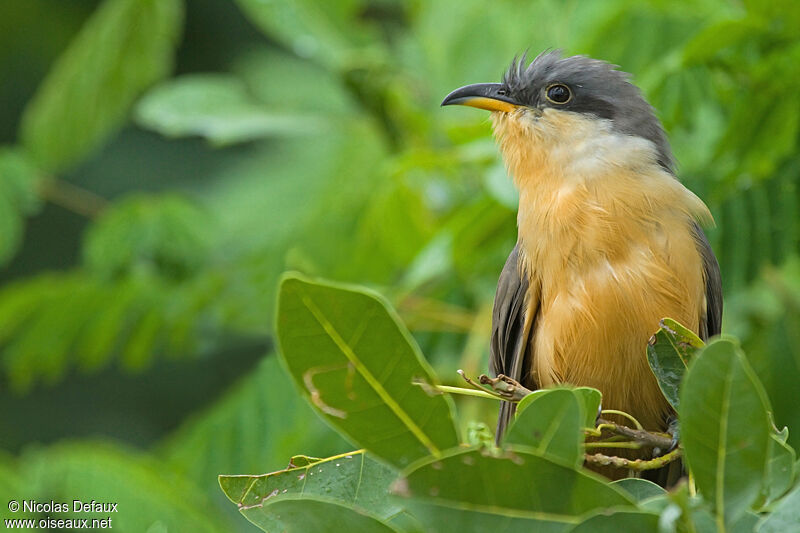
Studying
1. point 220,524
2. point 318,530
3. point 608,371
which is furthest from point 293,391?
point 318,530

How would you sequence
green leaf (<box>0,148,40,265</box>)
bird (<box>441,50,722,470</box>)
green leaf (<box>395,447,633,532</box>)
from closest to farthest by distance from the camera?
green leaf (<box>395,447,633,532</box>) → bird (<box>441,50,722,470</box>) → green leaf (<box>0,148,40,265</box>)

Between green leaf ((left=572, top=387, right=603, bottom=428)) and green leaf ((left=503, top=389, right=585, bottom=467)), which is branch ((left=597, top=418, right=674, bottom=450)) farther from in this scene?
green leaf ((left=503, top=389, right=585, bottom=467))

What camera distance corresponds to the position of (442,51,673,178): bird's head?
128 inches

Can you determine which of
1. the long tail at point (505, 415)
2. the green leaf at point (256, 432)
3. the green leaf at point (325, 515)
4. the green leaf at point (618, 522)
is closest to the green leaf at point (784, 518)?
the green leaf at point (618, 522)

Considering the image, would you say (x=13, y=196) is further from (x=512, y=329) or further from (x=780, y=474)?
(x=780, y=474)

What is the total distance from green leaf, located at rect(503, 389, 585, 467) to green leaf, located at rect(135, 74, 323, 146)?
3388 millimetres

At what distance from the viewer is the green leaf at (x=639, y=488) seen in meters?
1.66

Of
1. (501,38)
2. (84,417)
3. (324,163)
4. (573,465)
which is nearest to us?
(573,465)

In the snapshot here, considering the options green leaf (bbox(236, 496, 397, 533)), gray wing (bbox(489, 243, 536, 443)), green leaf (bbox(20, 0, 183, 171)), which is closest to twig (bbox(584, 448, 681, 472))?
green leaf (bbox(236, 496, 397, 533))

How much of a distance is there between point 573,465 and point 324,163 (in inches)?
193

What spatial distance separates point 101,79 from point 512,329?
278 centimetres

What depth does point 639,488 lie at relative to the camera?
1.67m

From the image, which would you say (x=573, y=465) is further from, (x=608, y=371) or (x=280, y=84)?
(x=280, y=84)

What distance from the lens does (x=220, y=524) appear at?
12.7 ft
